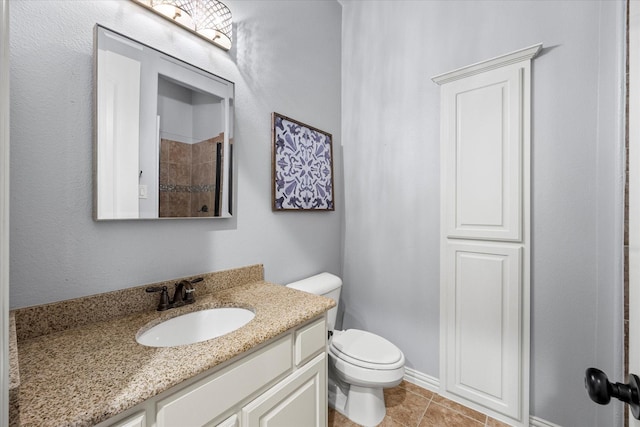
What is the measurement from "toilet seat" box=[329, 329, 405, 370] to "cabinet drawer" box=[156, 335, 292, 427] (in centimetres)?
60

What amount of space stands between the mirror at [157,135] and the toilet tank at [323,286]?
2.15 ft

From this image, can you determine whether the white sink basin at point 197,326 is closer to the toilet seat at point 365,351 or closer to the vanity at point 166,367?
the vanity at point 166,367

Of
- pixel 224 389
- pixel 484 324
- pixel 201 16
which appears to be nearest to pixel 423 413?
pixel 484 324

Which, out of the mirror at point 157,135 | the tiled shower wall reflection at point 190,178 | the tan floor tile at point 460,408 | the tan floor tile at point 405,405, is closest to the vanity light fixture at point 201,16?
the mirror at point 157,135

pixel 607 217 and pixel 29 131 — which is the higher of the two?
pixel 29 131

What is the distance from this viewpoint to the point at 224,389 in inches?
31.9

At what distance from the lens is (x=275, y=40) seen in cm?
167

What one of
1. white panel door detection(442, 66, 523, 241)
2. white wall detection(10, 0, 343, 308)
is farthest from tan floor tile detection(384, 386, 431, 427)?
white panel door detection(442, 66, 523, 241)

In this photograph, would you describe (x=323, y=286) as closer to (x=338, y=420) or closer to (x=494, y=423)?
(x=338, y=420)

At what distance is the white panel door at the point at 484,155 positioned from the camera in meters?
1.48

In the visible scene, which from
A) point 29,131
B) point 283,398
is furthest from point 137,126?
point 283,398

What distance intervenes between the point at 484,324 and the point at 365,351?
715 millimetres

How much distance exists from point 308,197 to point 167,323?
111 cm

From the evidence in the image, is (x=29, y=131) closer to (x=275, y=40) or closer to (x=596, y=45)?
(x=275, y=40)
